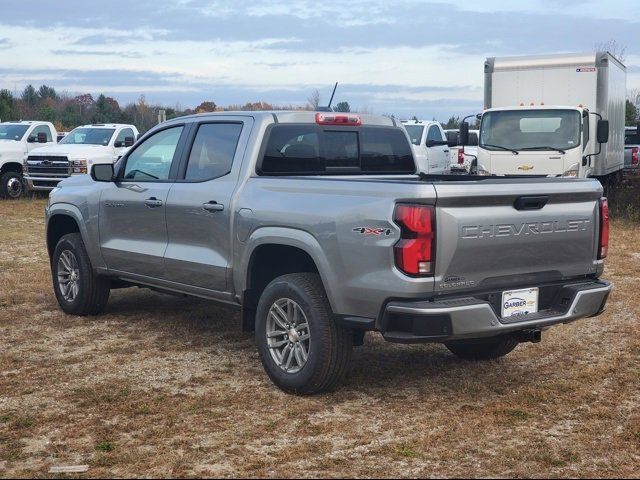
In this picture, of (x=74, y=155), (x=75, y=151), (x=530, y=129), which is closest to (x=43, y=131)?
(x=75, y=151)

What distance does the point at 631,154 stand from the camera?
22.0 m

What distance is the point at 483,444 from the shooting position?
5.00m

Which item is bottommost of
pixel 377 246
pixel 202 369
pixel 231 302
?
pixel 202 369

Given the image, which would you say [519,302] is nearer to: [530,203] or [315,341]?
[530,203]

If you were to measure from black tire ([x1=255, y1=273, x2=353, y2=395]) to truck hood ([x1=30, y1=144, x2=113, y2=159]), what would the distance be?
15.7 m

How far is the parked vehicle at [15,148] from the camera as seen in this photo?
21641 mm

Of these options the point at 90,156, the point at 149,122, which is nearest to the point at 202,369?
the point at 90,156

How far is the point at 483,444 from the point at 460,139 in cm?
1279

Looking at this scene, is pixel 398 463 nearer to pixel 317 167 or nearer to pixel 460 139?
pixel 317 167

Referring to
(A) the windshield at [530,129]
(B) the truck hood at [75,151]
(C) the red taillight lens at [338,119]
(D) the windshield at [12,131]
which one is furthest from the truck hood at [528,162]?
(D) the windshield at [12,131]

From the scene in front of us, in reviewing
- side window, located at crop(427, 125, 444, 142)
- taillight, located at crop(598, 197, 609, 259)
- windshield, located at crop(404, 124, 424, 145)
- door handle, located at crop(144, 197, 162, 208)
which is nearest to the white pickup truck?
windshield, located at crop(404, 124, 424, 145)

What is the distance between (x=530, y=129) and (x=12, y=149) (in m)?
12.4

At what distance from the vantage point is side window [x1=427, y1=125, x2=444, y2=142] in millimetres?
21764

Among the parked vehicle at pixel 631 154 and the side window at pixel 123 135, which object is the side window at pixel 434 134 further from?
the side window at pixel 123 135
